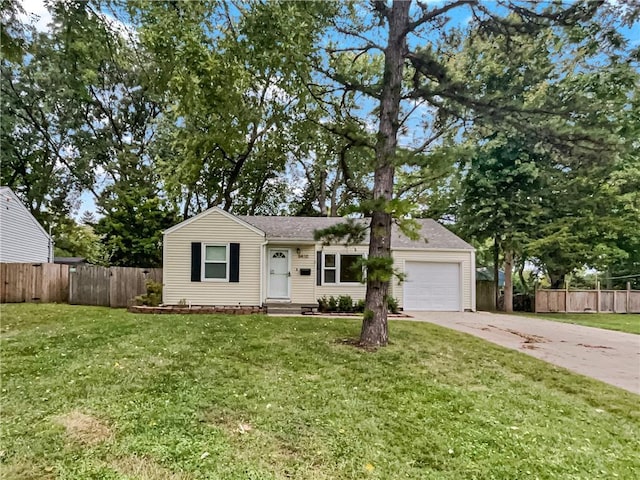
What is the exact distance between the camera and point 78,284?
44.6ft

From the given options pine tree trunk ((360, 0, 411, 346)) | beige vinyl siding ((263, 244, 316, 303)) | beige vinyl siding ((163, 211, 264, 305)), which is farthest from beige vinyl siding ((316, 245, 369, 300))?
pine tree trunk ((360, 0, 411, 346))

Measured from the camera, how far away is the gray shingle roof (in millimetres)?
14294

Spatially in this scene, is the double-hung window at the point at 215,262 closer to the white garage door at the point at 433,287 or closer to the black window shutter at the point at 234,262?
the black window shutter at the point at 234,262

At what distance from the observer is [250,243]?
13086 mm

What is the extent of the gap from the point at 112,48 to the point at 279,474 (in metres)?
5.32

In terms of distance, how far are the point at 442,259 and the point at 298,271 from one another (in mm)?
5271

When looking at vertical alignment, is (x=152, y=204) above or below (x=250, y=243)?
above

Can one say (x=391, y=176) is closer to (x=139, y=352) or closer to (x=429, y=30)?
(x=429, y=30)

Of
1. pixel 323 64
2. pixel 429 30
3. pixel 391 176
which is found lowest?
pixel 391 176

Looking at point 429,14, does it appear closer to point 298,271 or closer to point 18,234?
point 298,271

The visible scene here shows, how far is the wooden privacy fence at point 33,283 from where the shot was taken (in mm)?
13148

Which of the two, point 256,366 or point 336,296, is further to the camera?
point 336,296

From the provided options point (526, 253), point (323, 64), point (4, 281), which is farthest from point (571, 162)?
point (4, 281)

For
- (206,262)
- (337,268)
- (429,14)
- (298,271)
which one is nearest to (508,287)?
(337,268)
